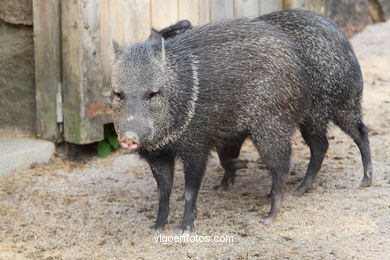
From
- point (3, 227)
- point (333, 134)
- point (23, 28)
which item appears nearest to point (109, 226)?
point (3, 227)

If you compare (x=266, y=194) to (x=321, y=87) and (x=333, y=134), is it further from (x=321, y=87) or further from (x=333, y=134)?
(x=333, y=134)

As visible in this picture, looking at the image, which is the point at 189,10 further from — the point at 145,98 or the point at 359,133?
the point at 145,98

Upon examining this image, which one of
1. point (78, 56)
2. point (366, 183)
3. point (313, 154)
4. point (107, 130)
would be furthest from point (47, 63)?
point (366, 183)

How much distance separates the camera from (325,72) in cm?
479

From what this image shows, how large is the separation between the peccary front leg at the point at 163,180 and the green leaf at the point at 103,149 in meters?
1.48

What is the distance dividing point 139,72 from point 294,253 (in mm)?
1283

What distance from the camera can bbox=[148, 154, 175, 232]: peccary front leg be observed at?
4461 mm

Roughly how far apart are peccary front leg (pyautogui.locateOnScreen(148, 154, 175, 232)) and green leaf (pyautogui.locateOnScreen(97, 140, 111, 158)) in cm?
148

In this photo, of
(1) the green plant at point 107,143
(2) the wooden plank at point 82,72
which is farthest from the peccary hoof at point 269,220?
(1) the green plant at point 107,143

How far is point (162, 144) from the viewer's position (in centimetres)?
423

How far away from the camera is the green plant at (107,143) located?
5941 mm

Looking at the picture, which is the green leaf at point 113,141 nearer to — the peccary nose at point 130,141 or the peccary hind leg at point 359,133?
the peccary hind leg at point 359,133

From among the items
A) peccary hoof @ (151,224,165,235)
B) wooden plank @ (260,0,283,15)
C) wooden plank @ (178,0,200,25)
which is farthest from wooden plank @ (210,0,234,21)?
peccary hoof @ (151,224,165,235)

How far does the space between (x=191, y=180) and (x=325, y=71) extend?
1.14 metres
